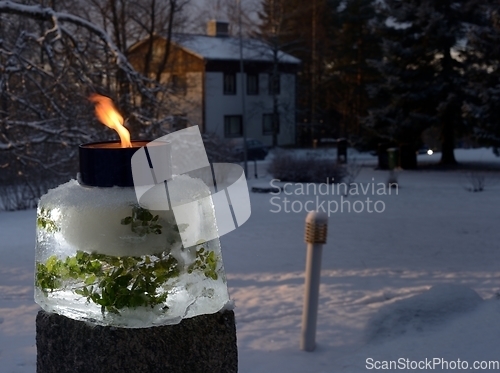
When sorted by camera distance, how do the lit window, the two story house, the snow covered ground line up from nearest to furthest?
the snow covered ground, the two story house, the lit window

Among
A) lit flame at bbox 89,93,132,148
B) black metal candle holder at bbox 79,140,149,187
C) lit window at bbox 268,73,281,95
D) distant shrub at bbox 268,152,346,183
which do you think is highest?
lit window at bbox 268,73,281,95

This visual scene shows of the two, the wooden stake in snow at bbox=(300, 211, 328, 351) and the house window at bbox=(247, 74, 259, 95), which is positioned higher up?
the house window at bbox=(247, 74, 259, 95)

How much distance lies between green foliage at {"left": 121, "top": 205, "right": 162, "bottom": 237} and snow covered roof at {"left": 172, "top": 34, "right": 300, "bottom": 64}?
121 ft

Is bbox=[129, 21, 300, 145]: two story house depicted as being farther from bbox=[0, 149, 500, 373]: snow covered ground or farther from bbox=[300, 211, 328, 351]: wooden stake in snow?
bbox=[300, 211, 328, 351]: wooden stake in snow

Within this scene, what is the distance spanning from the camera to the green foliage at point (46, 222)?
7.31ft

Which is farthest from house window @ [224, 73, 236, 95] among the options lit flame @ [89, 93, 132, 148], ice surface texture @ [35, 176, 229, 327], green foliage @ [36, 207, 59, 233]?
ice surface texture @ [35, 176, 229, 327]

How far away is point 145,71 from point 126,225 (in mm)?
27518

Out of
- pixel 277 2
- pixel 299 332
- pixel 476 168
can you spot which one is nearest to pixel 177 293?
pixel 299 332

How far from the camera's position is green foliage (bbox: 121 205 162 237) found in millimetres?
2127

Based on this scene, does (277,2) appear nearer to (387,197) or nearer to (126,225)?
(387,197)

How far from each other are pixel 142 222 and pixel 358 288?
506cm

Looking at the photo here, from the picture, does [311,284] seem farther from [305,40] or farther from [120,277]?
[305,40]

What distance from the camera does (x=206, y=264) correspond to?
7.43ft

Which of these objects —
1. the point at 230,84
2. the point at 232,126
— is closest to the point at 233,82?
→ the point at 230,84
